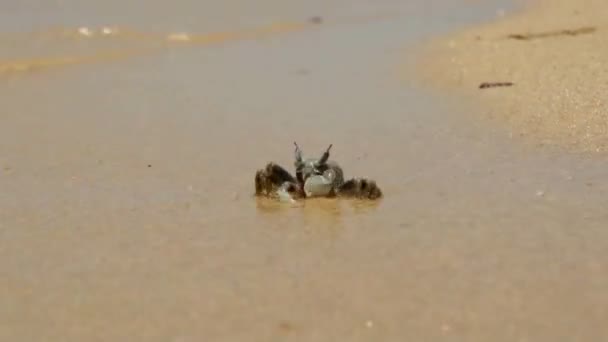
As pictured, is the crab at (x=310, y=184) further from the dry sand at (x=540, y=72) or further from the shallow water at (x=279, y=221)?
the dry sand at (x=540, y=72)

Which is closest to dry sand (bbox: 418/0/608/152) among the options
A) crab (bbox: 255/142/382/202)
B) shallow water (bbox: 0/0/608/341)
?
shallow water (bbox: 0/0/608/341)

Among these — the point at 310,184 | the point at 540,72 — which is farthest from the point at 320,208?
the point at 540,72

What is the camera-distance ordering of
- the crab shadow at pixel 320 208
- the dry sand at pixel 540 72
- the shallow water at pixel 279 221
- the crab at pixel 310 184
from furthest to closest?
1. the dry sand at pixel 540 72
2. the crab at pixel 310 184
3. the crab shadow at pixel 320 208
4. the shallow water at pixel 279 221

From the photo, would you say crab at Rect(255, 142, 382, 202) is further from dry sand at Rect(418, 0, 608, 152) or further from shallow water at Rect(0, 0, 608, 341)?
dry sand at Rect(418, 0, 608, 152)

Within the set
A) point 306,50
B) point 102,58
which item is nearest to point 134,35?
point 102,58

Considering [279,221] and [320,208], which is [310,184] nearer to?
[320,208]

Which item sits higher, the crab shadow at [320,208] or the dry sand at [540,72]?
the dry sand at [540,72]

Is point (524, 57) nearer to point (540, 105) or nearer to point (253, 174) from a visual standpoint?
point (540, 105)

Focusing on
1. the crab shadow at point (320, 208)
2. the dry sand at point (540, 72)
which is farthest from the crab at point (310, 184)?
the dry sand at point (540, 72)
